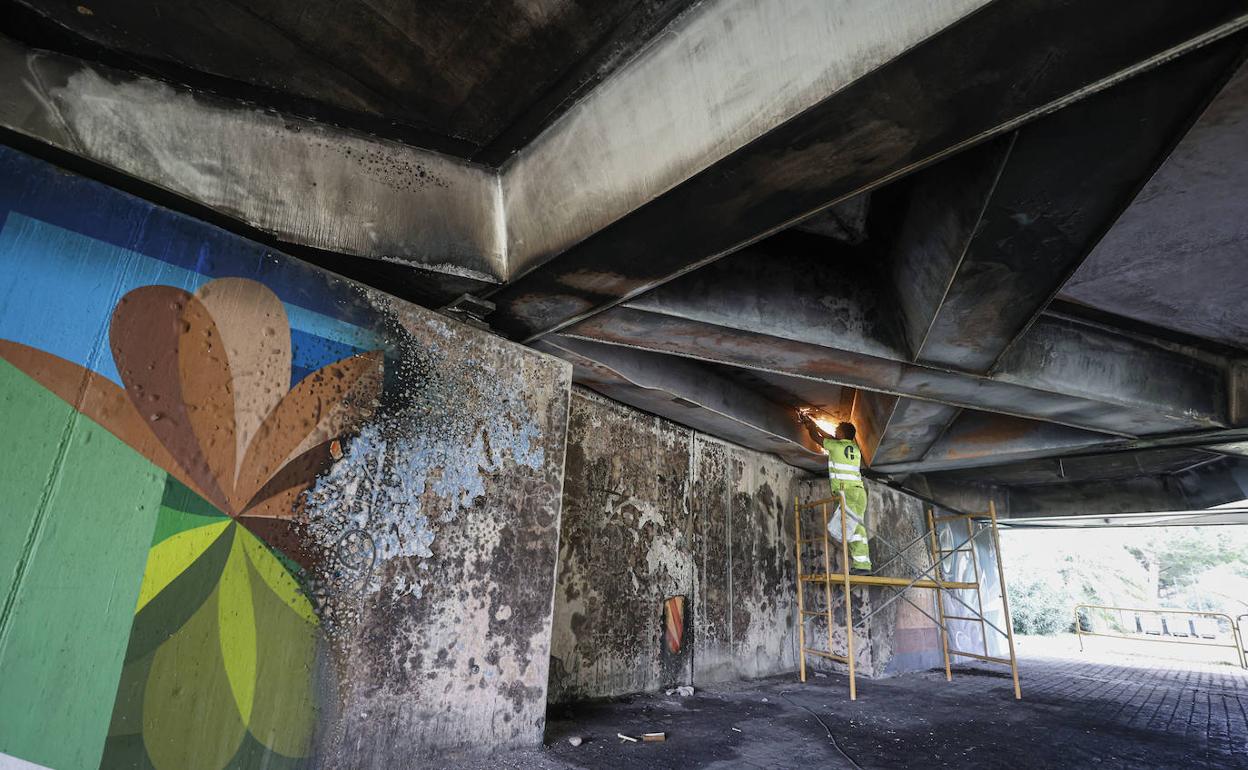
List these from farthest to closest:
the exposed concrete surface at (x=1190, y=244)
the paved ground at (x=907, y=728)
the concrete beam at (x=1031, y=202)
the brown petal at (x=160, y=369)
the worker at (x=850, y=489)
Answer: the worker at (x=850, y=489) → the paved ground at (x=907, y=728) → the exposed concrete surface at (x=1190, y=244) → the brown petal at (x=160, y=369) → the concrete beam at (x=1031, y=202)

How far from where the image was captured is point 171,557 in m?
2.73

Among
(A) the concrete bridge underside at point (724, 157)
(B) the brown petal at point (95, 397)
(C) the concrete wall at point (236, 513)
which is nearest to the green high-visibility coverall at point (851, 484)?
(A) the concrete bridge underside at point (724, 157)

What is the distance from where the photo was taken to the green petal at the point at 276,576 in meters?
2.97

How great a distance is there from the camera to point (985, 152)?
3.02m

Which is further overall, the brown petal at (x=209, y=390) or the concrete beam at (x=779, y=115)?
the brown petal at (x=209, y=390)

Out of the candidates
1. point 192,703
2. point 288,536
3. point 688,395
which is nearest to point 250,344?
point 288,536

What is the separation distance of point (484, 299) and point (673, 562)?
416 cm

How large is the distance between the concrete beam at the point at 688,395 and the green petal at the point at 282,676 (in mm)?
2756

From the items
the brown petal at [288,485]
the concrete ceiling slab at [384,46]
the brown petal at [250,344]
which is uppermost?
the concrete ceiling slab at [384,46]

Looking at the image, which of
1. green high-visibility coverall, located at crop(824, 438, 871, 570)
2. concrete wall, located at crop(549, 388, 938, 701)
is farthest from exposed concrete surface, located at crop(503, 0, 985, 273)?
green high-visibility coverall, located at crop(824, 438, 871, 570)

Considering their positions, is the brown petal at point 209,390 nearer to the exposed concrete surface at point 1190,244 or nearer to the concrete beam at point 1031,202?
the concrete beam at point 1031,202

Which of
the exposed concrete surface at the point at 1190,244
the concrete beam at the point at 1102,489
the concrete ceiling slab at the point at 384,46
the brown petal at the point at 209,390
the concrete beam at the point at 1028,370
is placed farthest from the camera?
the concrete beam at the point at 1102,489

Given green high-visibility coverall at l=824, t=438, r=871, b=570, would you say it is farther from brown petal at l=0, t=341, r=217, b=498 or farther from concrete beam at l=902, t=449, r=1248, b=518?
brown petal at l=0, t=341, r=217, b=498

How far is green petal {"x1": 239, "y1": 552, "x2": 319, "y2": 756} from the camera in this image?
2.94 m
